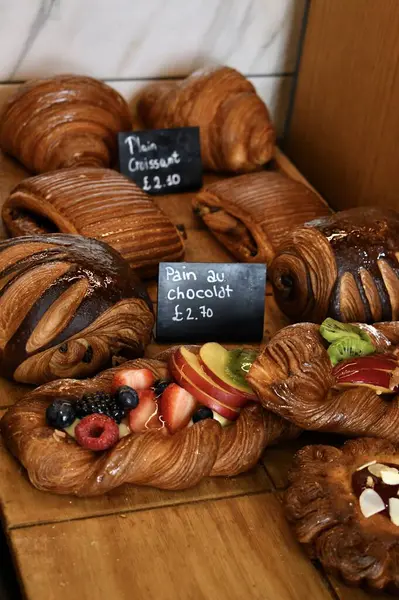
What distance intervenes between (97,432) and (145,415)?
11 centimetres

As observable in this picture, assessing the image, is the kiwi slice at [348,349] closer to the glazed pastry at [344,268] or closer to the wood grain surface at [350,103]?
the glazed pastry at [344,268]

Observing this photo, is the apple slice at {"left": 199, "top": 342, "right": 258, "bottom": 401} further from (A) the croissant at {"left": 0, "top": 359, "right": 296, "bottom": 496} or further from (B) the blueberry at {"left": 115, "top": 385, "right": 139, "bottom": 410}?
(B) the blueberry at {"left": 115, "top": 385, "right": 139, "bottom": 410}

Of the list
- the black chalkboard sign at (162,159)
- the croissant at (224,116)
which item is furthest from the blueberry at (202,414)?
the croissant at (224,116)

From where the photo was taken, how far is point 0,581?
1873 mm

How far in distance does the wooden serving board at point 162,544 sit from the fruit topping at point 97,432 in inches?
4.5

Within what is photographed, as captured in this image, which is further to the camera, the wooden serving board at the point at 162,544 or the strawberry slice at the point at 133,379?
the strawberry slice at the point at 133,379

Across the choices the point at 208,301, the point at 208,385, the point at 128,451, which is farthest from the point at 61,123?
the point at 128,451

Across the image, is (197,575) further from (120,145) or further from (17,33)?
(17,33)

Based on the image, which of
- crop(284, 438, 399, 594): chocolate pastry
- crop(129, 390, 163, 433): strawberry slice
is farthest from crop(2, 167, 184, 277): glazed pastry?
crop(284, 438, 399, 594): chocolate pastry

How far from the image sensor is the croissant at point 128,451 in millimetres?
1691

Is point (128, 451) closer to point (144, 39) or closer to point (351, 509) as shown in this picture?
point (351, 509)

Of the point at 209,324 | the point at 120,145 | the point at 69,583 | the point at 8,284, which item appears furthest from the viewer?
the point at 120,145

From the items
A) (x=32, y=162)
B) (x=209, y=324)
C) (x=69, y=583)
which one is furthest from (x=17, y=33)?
(x=69, y=583)

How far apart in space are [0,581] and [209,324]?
31.4 inches
